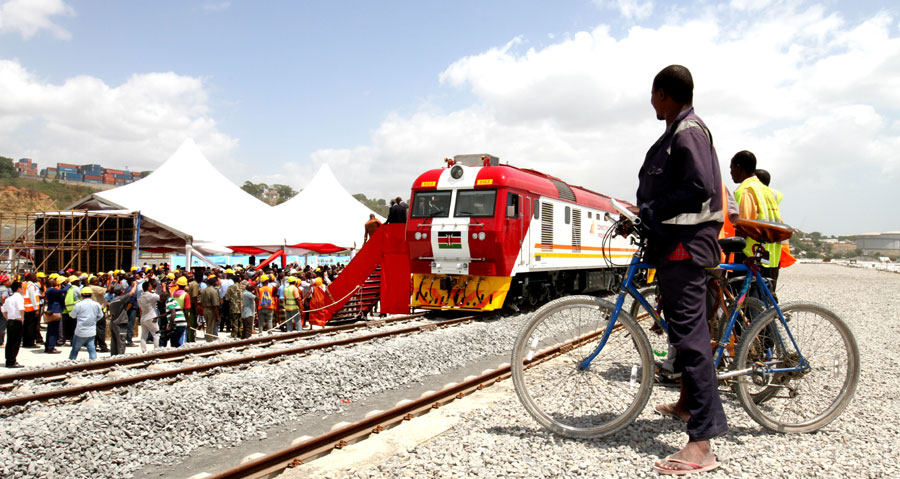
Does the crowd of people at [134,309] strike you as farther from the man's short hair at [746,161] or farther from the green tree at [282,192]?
the green tree at [282,192]

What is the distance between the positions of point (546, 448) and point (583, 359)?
2.14ft

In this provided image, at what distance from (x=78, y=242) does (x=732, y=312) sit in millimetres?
27187

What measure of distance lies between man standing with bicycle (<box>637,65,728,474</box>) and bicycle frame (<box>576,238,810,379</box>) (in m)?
0.23

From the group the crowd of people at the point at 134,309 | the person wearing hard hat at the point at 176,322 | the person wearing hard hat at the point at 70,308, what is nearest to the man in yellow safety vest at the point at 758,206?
the crowd of people at the point at 134,309

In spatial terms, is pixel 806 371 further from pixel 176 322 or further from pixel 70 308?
pixel 70 308

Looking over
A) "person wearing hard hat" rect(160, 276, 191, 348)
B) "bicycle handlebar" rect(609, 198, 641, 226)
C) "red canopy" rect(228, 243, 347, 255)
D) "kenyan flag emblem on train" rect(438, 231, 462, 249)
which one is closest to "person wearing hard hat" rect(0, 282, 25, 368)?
"person wearing hard hat" rect(160, 276, 191, 348)

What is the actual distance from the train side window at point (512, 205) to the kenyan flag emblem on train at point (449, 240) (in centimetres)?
117

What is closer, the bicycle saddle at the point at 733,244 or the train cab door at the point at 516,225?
the bicycle saddle at the point at 733,244

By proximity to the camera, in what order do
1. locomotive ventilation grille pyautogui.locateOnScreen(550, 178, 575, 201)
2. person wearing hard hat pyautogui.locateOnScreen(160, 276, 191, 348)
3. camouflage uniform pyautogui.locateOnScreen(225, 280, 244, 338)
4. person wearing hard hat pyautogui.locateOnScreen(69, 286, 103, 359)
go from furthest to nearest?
1. locomotive ventilation grille pyautogui.locateOnScreen(550, 178, 575, 201)
2. camouflage uniform pyautogui.locateOnScreen(225, 280, 244, 338)
3. person wearing hard hat pyautogui.locateOnScreen(160, 276, 191, 348)
4. person wearing hard hat pyautogui.locateOnScreen(69, 286, 103, 359)

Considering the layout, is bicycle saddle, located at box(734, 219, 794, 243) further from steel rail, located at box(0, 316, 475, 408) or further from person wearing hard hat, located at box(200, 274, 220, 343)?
person wearing hard hat, located at box(200, 274, 220, 343)

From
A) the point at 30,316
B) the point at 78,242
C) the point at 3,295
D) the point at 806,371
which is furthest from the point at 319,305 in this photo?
the point at 78,242

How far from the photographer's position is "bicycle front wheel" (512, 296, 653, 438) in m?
3.74

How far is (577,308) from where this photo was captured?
3922 mm

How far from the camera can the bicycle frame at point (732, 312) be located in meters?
3.82
